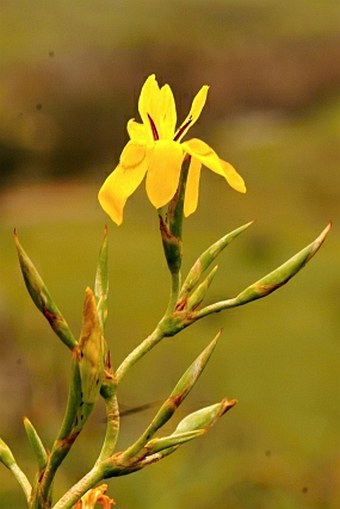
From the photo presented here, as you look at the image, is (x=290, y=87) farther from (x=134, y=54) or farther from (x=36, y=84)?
(x=36, y=84)

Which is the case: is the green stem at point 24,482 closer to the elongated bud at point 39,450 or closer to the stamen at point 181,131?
the elongated bud at point 39,450

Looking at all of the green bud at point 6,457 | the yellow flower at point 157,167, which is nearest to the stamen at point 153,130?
the yellow flower at point 157,167

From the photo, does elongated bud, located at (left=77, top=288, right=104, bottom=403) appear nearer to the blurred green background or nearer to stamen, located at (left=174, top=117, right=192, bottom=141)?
stamen, located at (left=174, top=117, right=192, bottom=141)

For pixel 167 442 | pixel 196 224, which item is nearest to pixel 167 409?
pixel 167 442

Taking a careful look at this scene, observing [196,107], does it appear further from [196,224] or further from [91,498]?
[196,224]

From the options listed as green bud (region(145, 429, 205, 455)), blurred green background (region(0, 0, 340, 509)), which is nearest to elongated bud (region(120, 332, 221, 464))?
green bud (region(145, 429, 205, 455))

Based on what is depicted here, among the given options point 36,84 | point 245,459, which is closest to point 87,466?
point 245,459

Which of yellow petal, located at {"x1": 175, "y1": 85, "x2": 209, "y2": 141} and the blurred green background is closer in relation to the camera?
yellow petal, located at {"x1": 175, "y1": 85, "x2": 209, "y2": 141}
